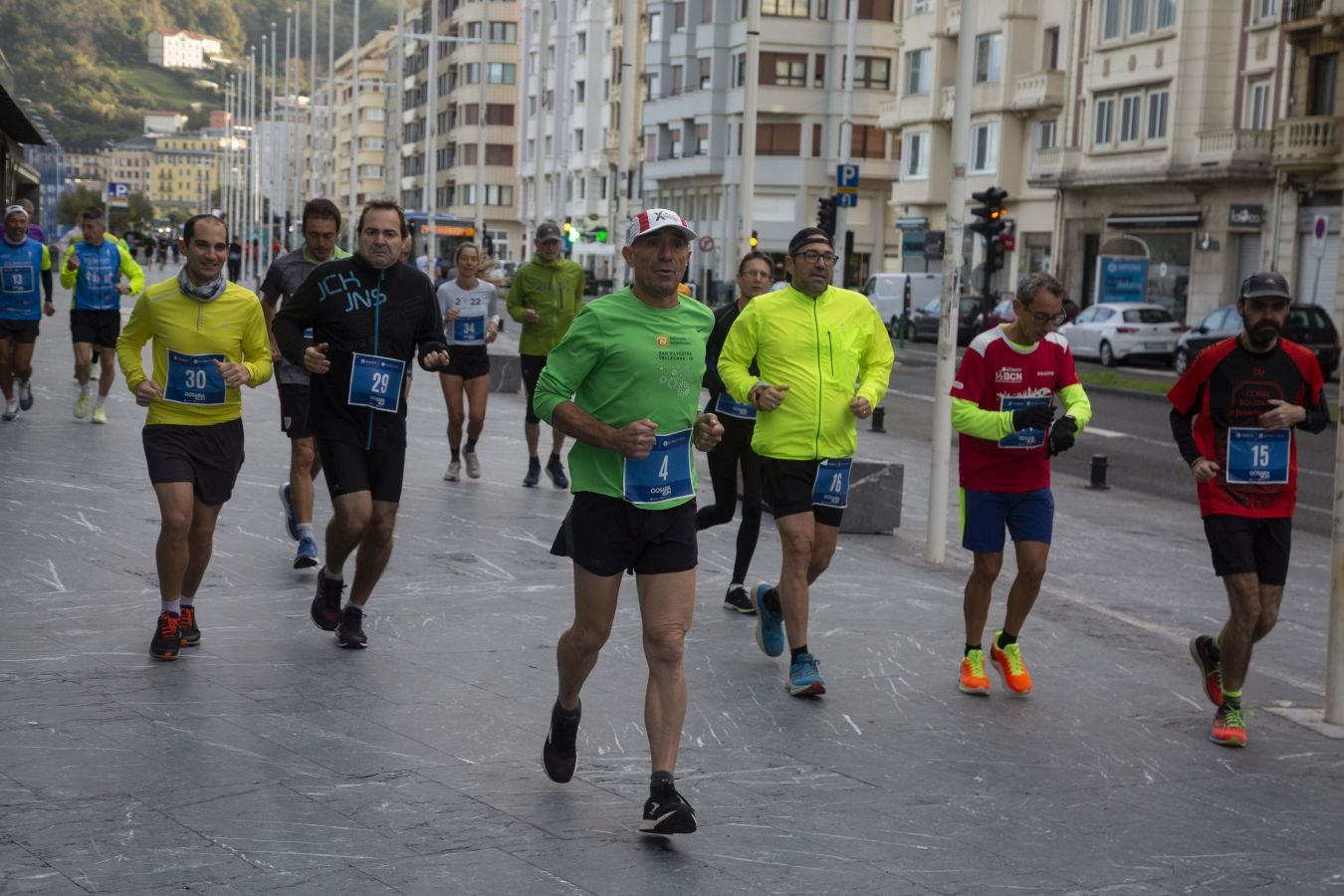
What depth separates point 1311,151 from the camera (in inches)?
1722

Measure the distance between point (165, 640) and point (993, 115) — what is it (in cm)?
5541

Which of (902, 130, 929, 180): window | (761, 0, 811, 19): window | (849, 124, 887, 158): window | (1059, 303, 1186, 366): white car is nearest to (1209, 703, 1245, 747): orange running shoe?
(1059, 303, 1186, 366): white car

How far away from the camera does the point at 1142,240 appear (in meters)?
52.5

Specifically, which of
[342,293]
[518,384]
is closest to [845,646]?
[342,293]

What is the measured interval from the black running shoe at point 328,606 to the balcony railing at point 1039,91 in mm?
51398

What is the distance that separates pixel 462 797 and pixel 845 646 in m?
3.33

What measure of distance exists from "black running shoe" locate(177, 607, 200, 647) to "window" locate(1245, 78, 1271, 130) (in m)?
44.3

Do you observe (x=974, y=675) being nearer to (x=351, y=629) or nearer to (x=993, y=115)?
(x=351, y=629)

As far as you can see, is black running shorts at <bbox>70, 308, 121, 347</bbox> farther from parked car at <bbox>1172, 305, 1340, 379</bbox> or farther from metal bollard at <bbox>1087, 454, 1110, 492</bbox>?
parked car at <bbox>1172, 305, 1340, 379</bbox>

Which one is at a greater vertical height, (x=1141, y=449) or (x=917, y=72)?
(x=917, y=72)

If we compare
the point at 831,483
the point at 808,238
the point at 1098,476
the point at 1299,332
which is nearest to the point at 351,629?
the point at 831,483

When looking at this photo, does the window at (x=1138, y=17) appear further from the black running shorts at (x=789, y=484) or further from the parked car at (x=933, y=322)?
the black running shorts at (x=789, y=484)

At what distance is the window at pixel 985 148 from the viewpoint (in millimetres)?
60406

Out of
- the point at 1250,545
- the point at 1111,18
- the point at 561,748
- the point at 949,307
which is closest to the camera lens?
the point at 561,748
